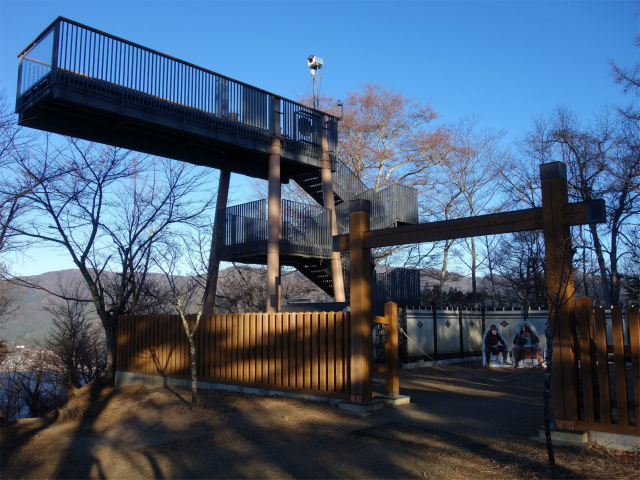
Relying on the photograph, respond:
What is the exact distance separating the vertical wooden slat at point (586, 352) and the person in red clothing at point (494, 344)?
11931mm

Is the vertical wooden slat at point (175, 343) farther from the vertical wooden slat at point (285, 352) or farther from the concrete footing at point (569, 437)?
the concrete footing at point (569, 437)

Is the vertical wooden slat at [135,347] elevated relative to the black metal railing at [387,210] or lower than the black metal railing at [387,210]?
lower

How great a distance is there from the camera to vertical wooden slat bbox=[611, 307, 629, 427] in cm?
712

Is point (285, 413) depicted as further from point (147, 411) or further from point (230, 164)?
point (230, 164)

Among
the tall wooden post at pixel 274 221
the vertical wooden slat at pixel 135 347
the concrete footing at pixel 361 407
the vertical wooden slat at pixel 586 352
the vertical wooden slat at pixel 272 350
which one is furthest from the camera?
the vertical wooden slat at pixel 135 347

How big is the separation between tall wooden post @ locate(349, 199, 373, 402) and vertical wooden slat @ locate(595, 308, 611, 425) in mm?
4276

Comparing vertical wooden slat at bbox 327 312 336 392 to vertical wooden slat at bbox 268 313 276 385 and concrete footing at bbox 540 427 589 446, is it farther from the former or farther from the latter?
concrete footing at bbox 540 427 589 446

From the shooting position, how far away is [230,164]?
19.1m

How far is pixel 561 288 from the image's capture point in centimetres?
751

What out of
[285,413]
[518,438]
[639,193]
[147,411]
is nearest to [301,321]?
[285,413]

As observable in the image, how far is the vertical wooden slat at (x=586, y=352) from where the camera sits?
7.47 metres

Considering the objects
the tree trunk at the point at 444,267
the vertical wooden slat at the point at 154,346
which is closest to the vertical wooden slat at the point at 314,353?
the vertical wooden slat at the point at 154,346

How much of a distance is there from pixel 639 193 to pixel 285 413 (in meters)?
16.4

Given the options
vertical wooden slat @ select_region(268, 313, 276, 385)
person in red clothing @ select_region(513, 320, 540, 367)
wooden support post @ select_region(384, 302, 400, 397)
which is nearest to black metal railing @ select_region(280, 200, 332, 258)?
vertical wooden slat @ select_region(268, 313, 276, 385)
